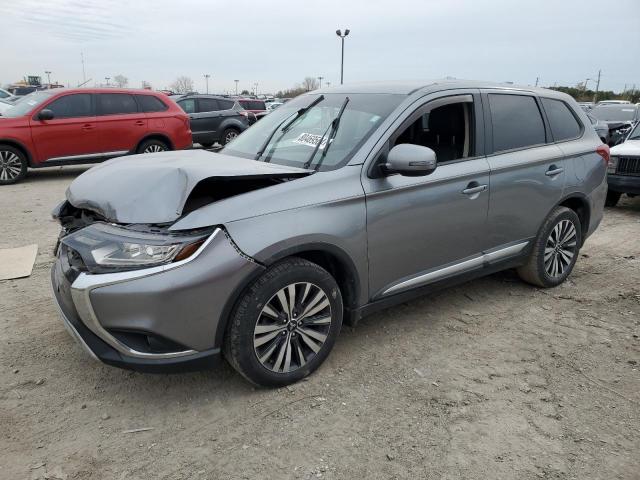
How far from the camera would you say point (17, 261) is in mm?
4984

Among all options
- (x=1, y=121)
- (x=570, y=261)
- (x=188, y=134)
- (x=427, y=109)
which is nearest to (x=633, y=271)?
(x=570, y=261)

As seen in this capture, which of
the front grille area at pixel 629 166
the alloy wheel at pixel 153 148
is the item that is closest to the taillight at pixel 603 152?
the front grille area at pixel 629 166

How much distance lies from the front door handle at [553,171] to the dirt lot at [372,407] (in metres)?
1.12

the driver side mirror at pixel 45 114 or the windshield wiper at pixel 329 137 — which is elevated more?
the windshield wiper at pixel 329 137

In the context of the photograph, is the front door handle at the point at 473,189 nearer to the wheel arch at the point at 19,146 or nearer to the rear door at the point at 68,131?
the rear door at the point at 68,131

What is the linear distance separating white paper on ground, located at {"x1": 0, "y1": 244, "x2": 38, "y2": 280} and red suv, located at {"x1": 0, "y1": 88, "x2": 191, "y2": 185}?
15.4 feet

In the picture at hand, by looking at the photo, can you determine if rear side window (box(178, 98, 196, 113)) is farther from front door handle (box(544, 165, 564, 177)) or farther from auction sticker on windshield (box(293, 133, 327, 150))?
front door handle (box(544, 165, 564, 177))

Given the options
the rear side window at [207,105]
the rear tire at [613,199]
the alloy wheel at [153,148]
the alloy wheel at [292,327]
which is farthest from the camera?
the rear side window at [207,105]

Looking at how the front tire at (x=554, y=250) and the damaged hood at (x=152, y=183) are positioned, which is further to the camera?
the front tire at (x=554, y=250)

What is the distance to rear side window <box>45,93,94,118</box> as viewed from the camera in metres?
9.44

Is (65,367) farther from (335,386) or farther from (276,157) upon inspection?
(276,157)

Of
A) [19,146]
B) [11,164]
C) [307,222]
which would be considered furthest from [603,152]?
[11,164]

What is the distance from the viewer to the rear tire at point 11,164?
9.16m

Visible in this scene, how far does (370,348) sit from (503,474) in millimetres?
1281
